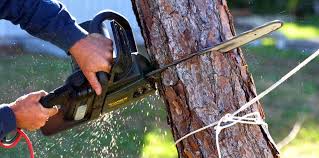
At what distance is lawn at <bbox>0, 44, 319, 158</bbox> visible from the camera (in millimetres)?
4820

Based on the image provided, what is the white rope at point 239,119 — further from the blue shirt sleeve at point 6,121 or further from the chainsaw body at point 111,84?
the blue shirt sleeve at point 6,121

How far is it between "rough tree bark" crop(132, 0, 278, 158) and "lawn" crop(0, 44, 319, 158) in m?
2.01

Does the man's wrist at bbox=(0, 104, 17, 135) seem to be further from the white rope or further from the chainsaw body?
the white rope

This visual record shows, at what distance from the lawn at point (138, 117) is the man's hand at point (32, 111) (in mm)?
1916

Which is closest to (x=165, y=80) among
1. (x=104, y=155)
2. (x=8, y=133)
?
(x=8, y=133)

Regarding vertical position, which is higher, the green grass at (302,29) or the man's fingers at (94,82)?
the man's fingers at (94,82)

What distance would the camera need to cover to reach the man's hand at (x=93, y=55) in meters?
2.05

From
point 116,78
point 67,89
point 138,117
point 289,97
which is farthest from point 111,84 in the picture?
point 289,97

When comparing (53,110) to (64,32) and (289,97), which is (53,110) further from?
(289,97)

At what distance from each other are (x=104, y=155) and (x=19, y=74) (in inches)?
63.4

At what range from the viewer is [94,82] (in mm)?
2064

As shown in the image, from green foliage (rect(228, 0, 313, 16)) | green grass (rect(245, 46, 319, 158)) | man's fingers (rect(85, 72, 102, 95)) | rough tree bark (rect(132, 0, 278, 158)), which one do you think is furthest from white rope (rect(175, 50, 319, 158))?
green foliage (rect(228, 0, 313, 16))

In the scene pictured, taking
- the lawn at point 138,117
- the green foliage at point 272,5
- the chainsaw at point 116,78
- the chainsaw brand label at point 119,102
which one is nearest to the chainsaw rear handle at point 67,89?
the chainsaw at point 116,78

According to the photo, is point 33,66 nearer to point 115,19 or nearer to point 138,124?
point 138,124
